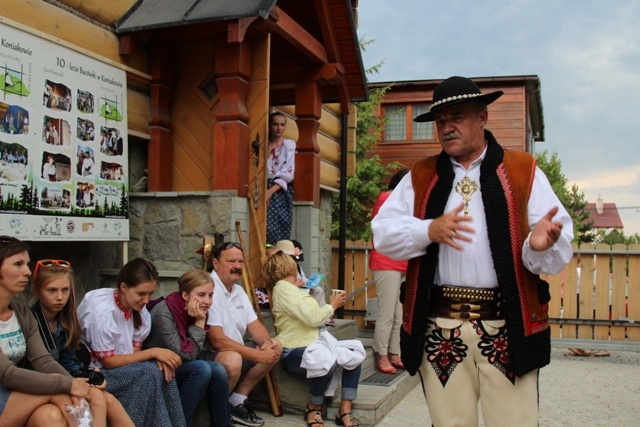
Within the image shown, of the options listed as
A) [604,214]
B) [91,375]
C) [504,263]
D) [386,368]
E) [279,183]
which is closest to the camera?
[504,263]

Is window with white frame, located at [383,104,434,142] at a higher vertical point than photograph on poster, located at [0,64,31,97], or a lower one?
higher

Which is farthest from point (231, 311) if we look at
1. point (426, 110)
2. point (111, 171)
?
point (426, 110)

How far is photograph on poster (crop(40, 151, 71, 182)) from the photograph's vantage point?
4.61m

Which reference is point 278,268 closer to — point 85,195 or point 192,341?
point 192,341

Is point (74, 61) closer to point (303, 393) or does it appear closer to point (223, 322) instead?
point (223, 322)

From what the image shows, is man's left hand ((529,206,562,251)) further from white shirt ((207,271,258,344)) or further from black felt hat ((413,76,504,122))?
white shirt ((207,271,258,344))

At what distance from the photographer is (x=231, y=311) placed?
484 centimetres

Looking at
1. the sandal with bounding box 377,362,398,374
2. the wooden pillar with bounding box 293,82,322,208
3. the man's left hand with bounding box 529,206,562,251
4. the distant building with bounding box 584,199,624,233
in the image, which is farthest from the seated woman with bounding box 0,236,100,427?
the distant building with bounding box 584,199,624,233

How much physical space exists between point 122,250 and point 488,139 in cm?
355

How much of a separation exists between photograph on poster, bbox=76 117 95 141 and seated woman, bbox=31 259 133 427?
1.62 m

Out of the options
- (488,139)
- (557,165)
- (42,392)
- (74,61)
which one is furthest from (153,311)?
(557,165)

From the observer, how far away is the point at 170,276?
5520 millimetres

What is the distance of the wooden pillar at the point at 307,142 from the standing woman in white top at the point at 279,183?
24cm

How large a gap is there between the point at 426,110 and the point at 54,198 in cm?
1384
